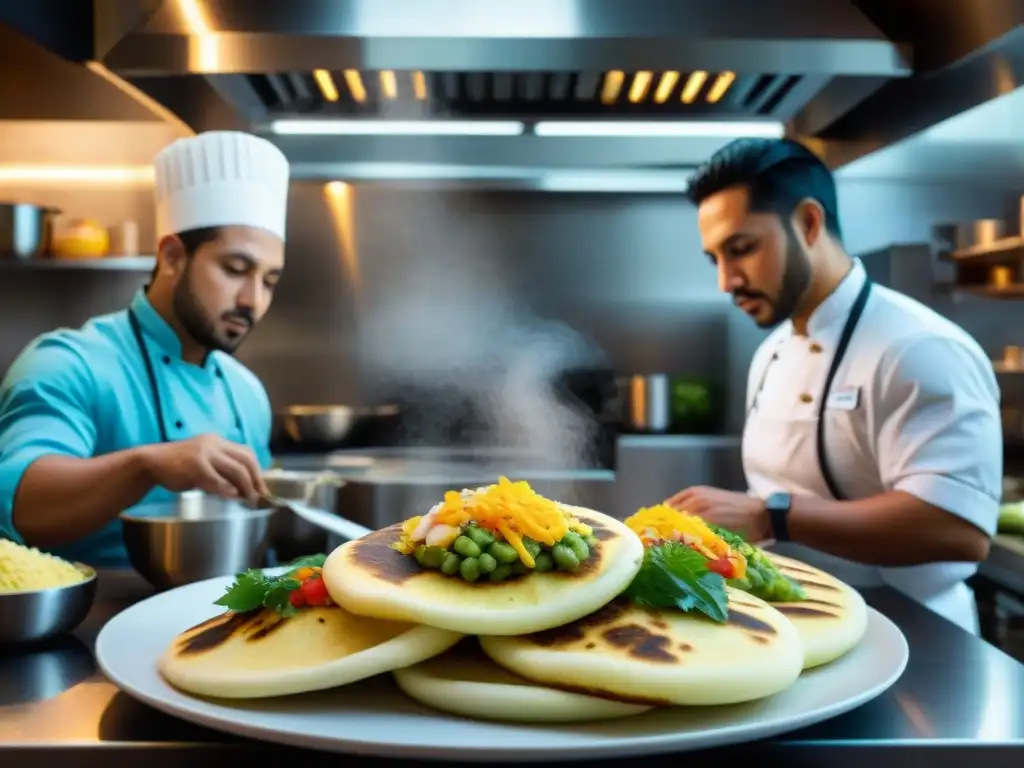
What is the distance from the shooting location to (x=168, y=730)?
71cm

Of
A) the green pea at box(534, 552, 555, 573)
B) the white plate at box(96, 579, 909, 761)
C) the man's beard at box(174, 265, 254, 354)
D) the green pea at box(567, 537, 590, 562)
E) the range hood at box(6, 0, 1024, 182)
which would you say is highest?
the range hood at box(6, 0, 1024, 182)

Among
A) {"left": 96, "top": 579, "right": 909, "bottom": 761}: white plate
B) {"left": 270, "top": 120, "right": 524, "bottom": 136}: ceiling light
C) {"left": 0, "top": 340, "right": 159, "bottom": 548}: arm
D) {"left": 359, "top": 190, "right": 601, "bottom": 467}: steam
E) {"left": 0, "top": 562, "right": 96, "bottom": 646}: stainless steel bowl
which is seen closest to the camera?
{"left": 96, "top": 579, "right": 909, "bottom": 761}: white plate

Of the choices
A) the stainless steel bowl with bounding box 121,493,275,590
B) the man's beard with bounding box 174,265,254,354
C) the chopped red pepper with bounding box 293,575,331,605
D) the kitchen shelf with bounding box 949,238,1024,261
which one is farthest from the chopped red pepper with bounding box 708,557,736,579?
the kitchen shelf with bounding box 949,238,1024,261

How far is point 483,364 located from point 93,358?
2204mm

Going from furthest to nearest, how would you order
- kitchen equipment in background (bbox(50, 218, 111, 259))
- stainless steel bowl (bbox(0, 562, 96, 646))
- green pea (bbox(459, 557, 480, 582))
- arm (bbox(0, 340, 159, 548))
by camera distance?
kitchen equipment in background (bbox(50, 218, 111, 259)) → arm (bbox(0, 340, 159, 548)) → stainless steel bowl (bbox(0, 562, 96, 646)) → green pea (bbox(459, 557, 480, 582))

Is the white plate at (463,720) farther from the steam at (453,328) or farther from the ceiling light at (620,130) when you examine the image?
the steam at (453,328)

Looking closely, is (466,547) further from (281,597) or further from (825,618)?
(825,618)

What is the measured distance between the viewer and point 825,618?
2.82 ft

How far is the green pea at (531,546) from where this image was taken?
793mm

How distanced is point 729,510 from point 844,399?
17.5 inches

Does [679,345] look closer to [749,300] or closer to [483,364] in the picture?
[483,364]

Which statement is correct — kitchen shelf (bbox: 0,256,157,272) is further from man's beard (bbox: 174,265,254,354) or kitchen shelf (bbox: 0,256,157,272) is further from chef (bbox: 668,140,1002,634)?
chef (bbox: 668,140,1002,634)

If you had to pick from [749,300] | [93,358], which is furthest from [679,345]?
[93,358]

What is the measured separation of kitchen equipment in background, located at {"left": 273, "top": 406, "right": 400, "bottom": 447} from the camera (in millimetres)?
3555
